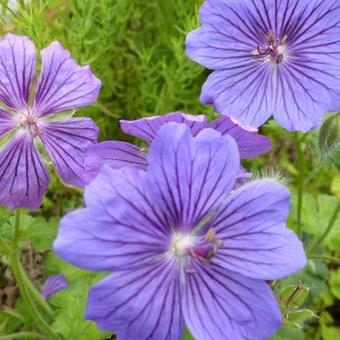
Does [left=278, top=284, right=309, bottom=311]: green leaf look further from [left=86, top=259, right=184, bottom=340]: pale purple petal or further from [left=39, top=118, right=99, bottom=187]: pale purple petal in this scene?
[left=39, top=118, right=99, bottom=187]: pale purple petal

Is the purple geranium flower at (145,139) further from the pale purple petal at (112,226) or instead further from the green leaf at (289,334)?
the green leaf at (289,334)

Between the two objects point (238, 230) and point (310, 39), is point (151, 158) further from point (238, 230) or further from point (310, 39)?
point (310, 39)

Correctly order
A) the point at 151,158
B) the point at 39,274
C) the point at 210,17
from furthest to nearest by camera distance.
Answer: the point at 39,274 → the point at 210,17 → the point at 151,158

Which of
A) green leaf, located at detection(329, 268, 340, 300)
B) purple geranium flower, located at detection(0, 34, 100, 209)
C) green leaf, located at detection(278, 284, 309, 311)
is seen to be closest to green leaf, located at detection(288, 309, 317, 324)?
green leaf, located at detection(278, 284, 309, 311)

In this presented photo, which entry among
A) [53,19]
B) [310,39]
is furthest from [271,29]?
[53,19]

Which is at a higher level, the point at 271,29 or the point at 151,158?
the point at 271,29

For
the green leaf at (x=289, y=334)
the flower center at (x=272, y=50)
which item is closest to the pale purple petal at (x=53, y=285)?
the green leaf at (x=289, y=334)
